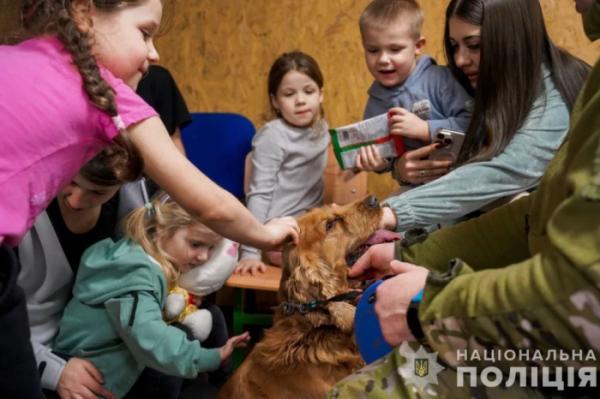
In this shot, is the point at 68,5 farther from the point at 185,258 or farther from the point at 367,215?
the point at 367,215

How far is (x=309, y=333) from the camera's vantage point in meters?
2.28

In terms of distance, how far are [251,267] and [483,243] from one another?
6.48ft

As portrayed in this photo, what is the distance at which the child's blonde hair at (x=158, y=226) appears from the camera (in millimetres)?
2221

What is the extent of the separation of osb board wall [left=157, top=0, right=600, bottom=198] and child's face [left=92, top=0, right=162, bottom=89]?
2277 millimetres

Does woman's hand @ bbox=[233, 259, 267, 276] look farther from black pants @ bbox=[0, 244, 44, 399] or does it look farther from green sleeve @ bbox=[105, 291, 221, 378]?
black pants @ bbox=[0, 244, 44, 399]

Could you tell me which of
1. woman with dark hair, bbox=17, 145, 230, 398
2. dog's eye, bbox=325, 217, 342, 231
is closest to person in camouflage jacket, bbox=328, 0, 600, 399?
woman with dark hair, bbox=17, 145, 230, 398

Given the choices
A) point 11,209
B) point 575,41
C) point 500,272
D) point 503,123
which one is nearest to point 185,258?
point 11,209

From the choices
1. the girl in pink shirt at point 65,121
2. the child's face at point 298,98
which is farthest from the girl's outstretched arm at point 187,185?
the child's face at point 298,98

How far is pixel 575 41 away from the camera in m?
3.57

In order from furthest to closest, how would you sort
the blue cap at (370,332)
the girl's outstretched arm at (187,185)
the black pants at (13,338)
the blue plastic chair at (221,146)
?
1. the blue plastic chair at (221,146)
2. the girl's outstretched arm at (187,185)
3. the black pants at (13,338)
4. the blue cap at (370,332)

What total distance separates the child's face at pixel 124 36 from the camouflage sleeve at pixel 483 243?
30.5 inches

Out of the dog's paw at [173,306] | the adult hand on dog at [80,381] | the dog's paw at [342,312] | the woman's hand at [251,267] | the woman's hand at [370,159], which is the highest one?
the woman's hand at [370,159]

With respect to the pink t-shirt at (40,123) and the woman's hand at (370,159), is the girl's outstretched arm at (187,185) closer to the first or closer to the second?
the pink t-shirt at (40,123)

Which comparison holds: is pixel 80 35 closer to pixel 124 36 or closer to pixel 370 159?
pixel 124 36
